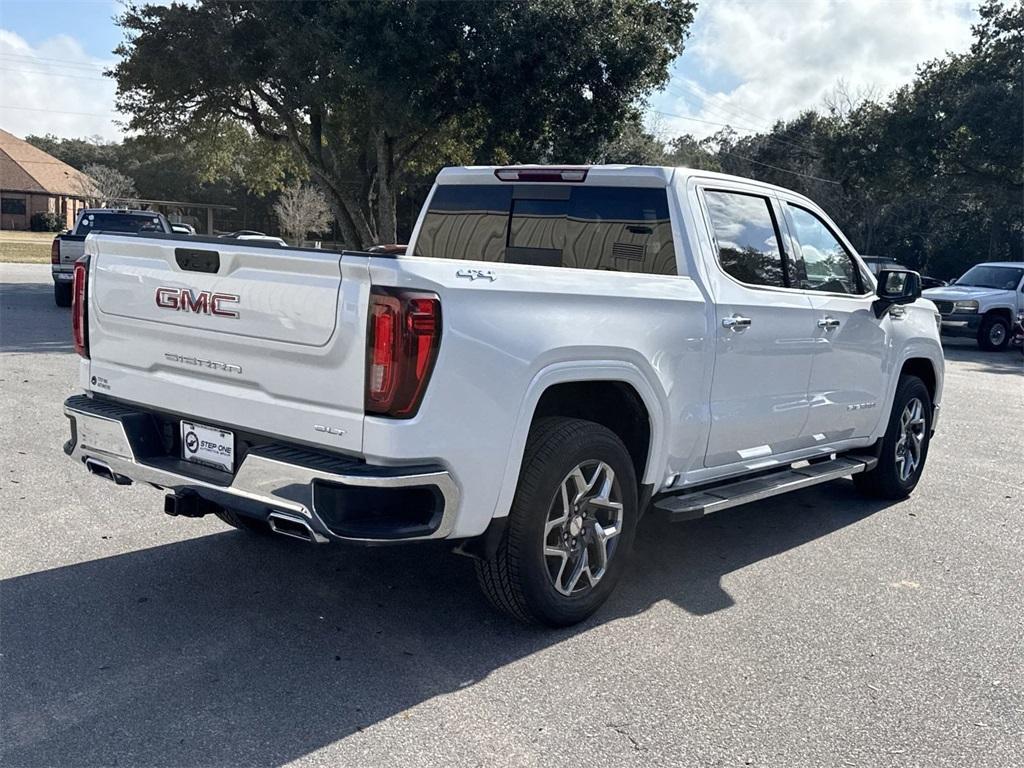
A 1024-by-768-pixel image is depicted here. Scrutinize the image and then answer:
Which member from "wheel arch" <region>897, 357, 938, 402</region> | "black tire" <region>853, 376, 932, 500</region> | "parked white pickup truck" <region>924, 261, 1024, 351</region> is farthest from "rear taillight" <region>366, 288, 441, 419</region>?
"parked white pickup truck" <region>924, 261, 1024, 351</region>

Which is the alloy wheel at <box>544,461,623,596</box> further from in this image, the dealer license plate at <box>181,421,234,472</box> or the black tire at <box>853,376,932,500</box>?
the black tire at <box>853,376,932,500</box>

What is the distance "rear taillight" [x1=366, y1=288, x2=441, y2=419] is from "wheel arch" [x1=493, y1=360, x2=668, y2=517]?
1.68ft

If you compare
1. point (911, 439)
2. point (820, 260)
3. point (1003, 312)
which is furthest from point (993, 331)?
point (820, 260)

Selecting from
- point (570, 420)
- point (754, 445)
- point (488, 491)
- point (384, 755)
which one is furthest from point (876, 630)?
point (384, 755)

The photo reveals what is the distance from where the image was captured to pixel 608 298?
4.14 meters

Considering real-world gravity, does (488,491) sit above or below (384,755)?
above

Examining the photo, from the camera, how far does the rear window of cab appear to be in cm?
501

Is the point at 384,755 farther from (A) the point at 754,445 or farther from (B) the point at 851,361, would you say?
(B) the point at 851,361

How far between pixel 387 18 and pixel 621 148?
24019mm

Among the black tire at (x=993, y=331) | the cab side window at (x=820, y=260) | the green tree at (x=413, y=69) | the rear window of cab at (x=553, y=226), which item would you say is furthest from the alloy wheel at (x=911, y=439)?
the black tire at (x=993, y=331)

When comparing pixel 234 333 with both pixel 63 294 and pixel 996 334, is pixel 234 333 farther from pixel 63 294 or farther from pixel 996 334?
pixel 996 334

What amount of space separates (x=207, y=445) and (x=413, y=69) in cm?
1563

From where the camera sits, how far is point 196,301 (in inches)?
155

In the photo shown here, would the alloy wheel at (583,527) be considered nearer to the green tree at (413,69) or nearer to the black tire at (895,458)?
the black tire at (895,458)
